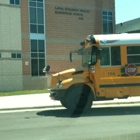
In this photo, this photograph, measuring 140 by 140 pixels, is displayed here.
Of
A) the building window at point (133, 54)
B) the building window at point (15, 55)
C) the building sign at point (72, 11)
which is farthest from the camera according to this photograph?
the building sign at point (72, 11)

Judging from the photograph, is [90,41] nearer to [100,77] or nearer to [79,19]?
[100,77]

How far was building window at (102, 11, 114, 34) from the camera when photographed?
33.6 metres

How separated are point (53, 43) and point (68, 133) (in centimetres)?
2234

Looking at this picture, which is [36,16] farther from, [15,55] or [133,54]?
[133,54]

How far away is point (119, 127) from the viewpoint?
9.06 meters

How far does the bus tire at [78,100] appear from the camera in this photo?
12.2 metres

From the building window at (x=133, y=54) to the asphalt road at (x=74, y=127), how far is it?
2109 millimetres

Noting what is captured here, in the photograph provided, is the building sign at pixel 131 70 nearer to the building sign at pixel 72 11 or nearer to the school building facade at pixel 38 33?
the school building facade at pixel 38 33

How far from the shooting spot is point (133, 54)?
40.8ft

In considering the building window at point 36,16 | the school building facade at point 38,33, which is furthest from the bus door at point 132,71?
the building window at point 36,16

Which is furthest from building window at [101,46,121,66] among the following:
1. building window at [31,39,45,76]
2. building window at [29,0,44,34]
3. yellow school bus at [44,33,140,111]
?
building window at [29,0,44,34]

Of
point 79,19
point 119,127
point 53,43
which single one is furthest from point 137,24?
point 119,127

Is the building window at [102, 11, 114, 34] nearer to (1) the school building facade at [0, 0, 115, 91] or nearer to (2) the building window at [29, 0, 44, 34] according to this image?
(1) the school building facade at [0, 0, 115, 91]

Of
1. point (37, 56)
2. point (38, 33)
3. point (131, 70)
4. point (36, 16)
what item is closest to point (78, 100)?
point (131, 70)
